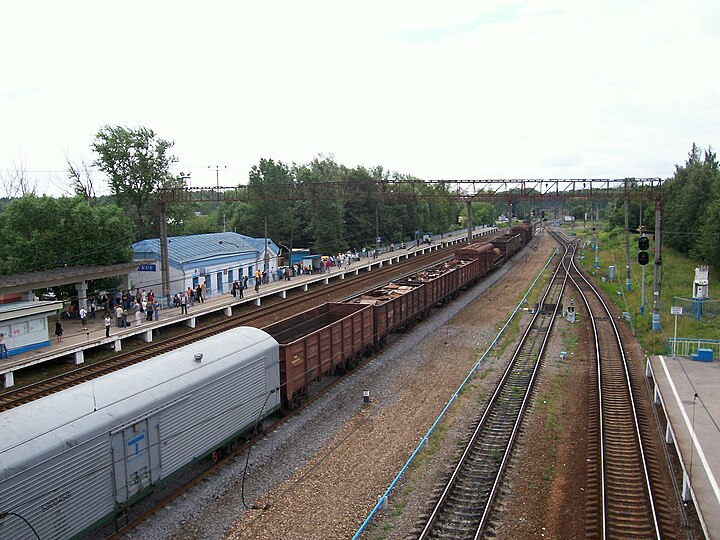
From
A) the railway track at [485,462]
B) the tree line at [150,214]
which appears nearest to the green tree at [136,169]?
the tree line at [150,214]

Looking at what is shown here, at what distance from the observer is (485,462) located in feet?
46.9

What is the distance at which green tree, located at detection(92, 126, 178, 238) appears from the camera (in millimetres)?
42562

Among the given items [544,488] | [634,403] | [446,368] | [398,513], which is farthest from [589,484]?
[446,368]

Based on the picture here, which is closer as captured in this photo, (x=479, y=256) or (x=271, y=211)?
(x=479, y=256)

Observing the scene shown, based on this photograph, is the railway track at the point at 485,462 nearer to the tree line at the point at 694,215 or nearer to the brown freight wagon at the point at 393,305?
the brown freight wagon at the point at 393,305

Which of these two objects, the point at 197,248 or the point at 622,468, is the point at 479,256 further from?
the point at 622,468

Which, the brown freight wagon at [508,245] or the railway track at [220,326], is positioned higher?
the brown freight wagon at [508,245]

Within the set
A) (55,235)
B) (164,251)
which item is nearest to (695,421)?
Result: (164,251)

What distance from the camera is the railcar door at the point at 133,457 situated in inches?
422

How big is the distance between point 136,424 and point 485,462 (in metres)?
8.18

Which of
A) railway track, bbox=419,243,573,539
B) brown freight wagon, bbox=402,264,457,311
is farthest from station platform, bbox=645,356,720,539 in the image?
brown freight wagon, bbox=402,264,457,311

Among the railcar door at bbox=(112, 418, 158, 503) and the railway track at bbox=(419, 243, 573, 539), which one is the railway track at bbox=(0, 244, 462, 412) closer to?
the railcar door at bbox=(112, 418, 158, 503)

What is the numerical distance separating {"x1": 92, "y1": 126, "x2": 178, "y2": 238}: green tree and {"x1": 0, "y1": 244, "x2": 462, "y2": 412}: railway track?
14.3 meters

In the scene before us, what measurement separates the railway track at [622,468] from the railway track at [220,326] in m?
16.8
